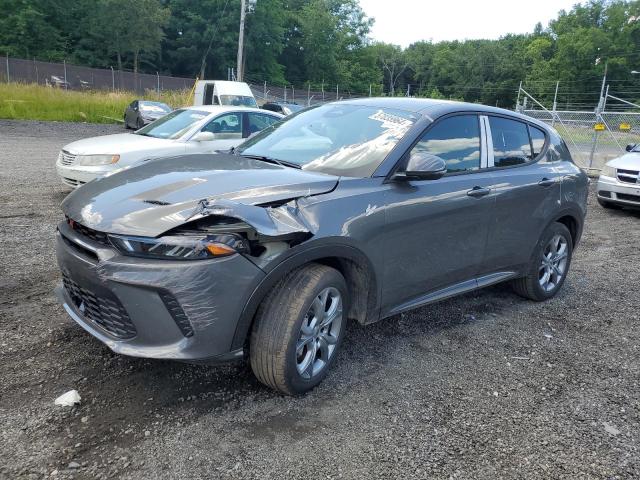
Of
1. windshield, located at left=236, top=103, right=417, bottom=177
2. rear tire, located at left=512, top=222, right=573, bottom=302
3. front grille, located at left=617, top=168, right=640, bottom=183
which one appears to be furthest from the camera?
front grille, located at left=617, top=168, right=640, bottom=183

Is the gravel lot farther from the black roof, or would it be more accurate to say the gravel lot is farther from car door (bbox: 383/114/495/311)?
the black roof

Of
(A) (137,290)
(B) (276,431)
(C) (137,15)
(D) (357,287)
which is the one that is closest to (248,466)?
(B) (276,431)

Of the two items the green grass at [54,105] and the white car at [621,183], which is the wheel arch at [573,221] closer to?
the white car at [621,183]

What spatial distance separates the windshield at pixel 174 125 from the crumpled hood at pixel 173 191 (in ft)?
17.4

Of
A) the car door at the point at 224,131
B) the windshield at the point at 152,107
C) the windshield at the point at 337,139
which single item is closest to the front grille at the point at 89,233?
the windshield at the point at 337,139

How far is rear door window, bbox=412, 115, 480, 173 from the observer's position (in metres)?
3.77

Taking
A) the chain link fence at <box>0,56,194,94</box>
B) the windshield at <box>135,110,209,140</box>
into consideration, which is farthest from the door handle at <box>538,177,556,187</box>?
the chain link fence at <box>0,56,194,94</box>

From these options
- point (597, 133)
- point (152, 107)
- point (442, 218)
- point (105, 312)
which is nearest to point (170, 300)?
point (105, 312)

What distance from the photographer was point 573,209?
199 inches

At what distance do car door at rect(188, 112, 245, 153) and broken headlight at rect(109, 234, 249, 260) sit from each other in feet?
19.3

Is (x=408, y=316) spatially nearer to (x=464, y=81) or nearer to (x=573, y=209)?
(x=573, y=209)

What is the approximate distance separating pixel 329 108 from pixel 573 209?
256 centimetres

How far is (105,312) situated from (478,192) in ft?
8.87

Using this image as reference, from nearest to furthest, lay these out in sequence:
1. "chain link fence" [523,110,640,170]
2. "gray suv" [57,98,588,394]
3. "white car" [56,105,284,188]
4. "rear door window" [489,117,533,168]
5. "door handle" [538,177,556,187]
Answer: "gray suv" [57,98,588,394] → "rear door window" [489,117,533,168] → "door handle" [538,177,556,187] → "white car" [56,105,284,188] → "chain link fence" [523,110,640,170]
